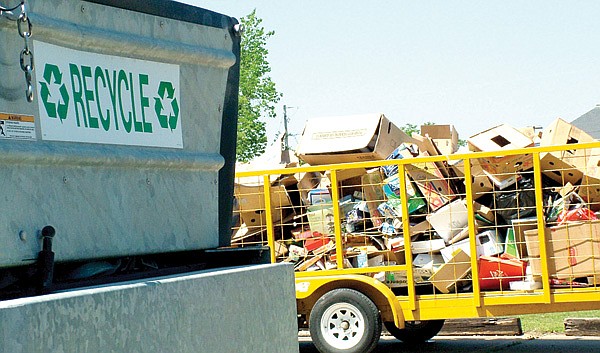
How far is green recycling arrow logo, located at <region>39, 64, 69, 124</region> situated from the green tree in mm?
40302

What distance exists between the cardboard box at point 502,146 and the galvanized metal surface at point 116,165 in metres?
6.70

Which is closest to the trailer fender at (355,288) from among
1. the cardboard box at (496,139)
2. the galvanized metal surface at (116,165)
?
the cardboard box at (496,139)

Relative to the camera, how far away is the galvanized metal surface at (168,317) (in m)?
2.04

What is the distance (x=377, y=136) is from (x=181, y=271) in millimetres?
7772

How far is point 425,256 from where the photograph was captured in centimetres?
1009

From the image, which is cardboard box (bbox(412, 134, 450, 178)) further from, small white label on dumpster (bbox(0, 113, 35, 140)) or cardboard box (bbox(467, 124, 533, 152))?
small white label on dumpster (bbox(0, 113, 35, 140))

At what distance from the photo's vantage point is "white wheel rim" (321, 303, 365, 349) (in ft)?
33.1

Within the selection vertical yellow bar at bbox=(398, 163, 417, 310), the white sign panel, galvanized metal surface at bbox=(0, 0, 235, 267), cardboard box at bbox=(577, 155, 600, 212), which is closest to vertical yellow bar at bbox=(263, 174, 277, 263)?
vertical yellow bar at bbox=(398, 163, 417, 310)

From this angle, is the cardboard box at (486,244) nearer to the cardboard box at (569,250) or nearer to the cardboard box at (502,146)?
the cardboard box at (569,250)

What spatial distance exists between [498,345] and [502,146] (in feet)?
7.12

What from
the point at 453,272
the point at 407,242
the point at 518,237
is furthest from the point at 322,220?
the point at 518,237

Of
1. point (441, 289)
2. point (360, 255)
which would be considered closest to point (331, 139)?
point (360, 255)

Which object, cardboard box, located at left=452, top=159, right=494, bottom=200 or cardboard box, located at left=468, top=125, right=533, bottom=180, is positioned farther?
cardboard box, located at left=452, top=159, right=494, bottom=200

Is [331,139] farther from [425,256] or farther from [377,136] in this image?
[425,256]
